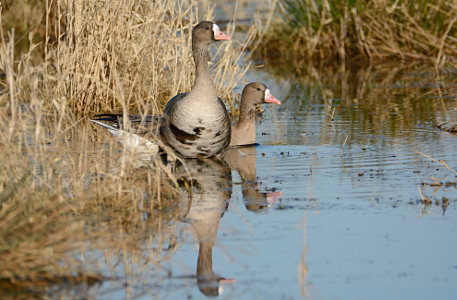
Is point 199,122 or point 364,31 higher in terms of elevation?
point 364,31

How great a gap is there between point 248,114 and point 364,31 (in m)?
7.63

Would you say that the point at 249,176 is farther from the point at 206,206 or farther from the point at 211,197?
the point at 206,206

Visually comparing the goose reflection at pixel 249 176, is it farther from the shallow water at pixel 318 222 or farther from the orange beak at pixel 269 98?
the orange beak at pixel 269 98

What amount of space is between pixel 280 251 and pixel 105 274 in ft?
4.09

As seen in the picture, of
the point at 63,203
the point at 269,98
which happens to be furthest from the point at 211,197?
the point at 269,98

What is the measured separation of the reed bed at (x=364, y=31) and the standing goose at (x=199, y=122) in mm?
7461

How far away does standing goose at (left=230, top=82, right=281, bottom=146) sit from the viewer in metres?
10.0

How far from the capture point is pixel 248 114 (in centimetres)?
1030

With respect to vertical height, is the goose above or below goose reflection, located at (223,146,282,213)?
above

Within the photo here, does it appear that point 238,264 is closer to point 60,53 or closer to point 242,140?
point 242,140

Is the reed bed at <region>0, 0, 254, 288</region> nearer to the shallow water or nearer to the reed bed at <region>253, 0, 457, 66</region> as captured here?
the shallow water

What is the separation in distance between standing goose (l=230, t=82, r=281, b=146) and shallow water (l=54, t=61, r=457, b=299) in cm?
23

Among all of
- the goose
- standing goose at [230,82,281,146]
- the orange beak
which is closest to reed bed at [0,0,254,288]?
the goose

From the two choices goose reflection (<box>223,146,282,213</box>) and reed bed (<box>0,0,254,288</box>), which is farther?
goose reflection (<box>223,146,282,213</box>)
